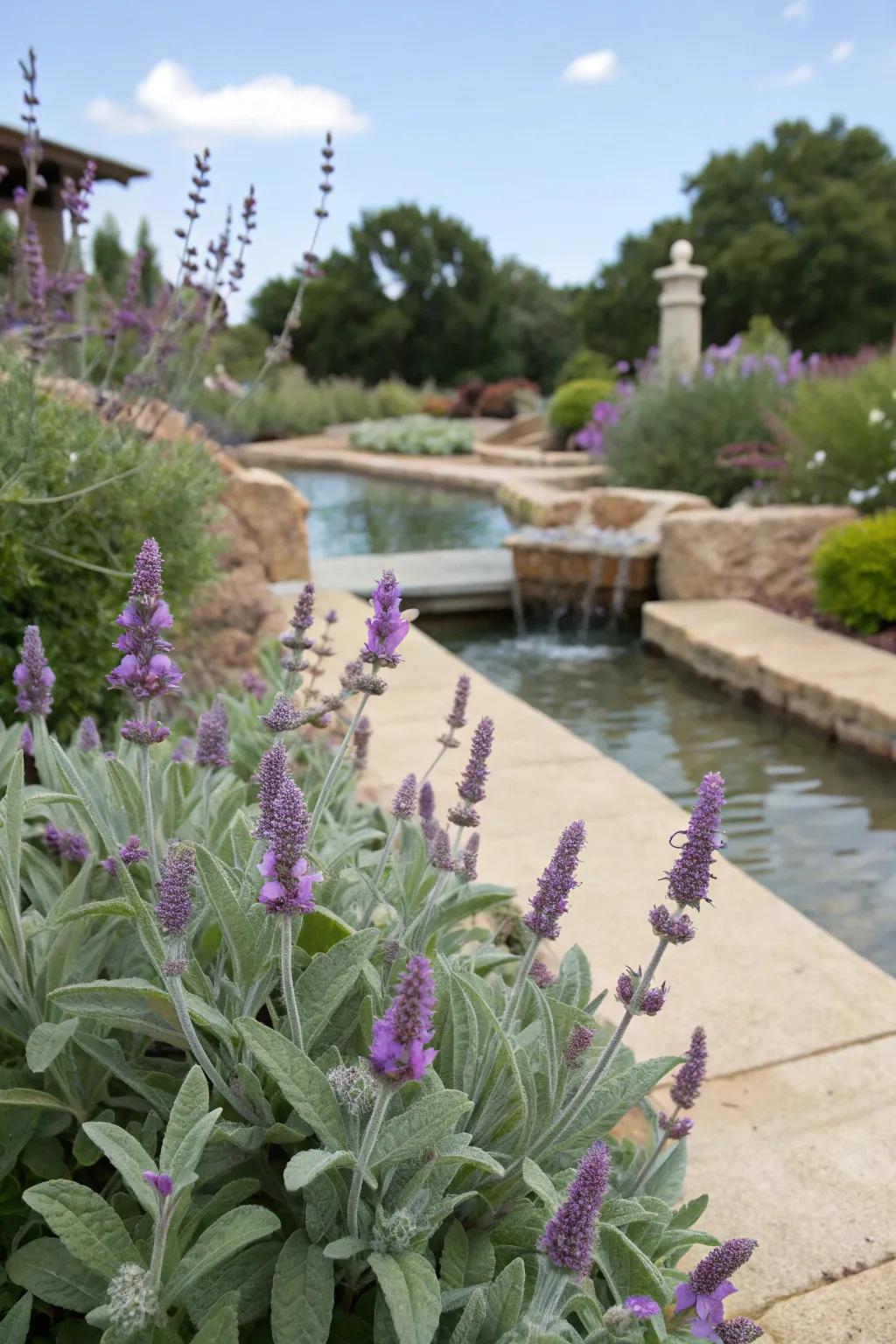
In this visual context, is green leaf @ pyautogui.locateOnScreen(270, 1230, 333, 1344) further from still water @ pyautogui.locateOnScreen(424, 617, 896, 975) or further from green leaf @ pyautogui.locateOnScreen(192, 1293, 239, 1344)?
still water @ pyautogui.locateOnScreen(424, 617, 896, 975)

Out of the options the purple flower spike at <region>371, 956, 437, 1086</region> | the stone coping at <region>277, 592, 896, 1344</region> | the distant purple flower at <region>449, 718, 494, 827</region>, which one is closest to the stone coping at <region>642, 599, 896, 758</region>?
the stone coping at <region>277, 592, 896, 1344</region>

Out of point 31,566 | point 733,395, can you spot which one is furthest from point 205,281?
point 733,395

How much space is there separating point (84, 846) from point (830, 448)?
7314 millimetres

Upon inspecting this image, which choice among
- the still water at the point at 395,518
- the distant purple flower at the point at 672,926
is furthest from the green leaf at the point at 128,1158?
the still water at the point at 395,518

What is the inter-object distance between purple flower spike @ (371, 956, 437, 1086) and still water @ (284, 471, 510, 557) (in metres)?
9.35

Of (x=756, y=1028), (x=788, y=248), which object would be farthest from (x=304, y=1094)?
(x=788, y=248)

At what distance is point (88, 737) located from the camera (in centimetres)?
207

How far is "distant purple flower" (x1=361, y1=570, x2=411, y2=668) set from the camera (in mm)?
1160

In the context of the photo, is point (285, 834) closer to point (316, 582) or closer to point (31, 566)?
point (31, 566)

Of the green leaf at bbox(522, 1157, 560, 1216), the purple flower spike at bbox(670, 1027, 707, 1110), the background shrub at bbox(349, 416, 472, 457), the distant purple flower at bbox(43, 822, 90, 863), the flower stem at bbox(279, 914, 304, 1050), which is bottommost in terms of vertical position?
the purple flower spike at bbox(670, 1027, 707, 1110)

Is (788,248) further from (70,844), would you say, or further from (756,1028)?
(70,844)

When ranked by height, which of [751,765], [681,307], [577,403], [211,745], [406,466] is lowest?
[751,765]

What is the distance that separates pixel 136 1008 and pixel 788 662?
469 centimetres

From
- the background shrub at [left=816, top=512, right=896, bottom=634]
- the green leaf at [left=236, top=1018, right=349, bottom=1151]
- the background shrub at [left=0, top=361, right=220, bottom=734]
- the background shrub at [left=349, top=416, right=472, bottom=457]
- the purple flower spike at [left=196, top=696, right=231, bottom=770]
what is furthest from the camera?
the background shrub at [left=349, top=416, right=472, bottom=457]
